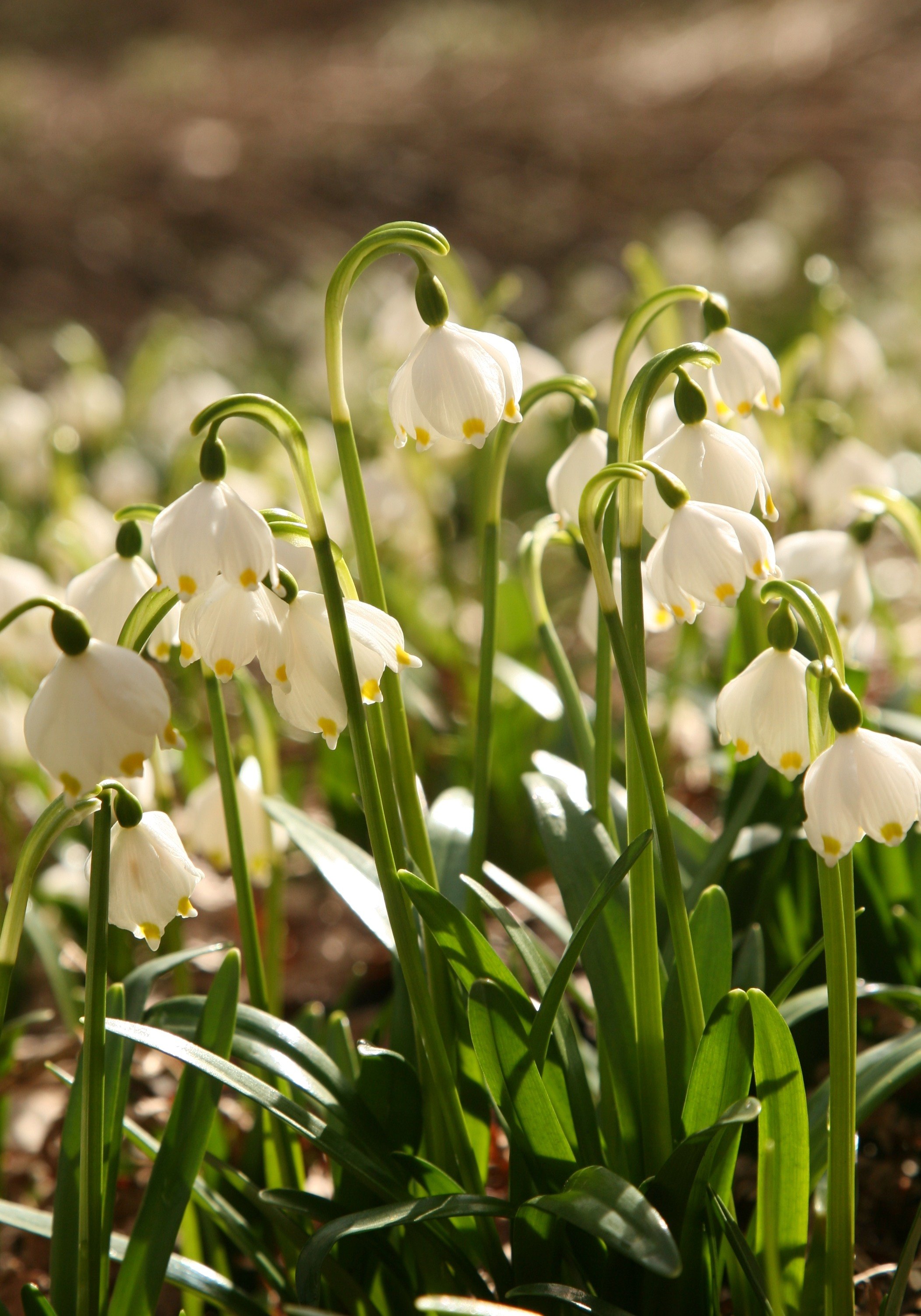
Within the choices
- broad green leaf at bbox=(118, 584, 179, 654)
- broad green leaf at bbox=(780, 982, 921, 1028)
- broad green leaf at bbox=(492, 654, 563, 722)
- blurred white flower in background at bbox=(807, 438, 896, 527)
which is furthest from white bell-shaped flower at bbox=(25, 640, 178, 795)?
blurred white flower in background at bbox=(807, 438, 896, 527)

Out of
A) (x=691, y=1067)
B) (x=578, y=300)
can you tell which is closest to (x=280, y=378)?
(x=578, y=300)

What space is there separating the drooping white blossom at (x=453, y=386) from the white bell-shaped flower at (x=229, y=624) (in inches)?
7.4

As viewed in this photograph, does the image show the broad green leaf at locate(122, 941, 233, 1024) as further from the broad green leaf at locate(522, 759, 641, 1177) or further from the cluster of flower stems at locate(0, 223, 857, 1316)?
the broad green leaf at locate(522, 759, 641, 1177)

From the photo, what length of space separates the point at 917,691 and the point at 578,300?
3.74 m

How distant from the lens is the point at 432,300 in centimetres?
93

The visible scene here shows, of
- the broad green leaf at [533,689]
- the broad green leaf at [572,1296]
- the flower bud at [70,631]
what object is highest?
the broad green leaf at [533,689]

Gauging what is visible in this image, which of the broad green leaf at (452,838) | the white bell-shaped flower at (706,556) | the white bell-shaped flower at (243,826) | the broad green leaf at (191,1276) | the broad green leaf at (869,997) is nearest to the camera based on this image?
the white bell-shaped flower at (706,556)

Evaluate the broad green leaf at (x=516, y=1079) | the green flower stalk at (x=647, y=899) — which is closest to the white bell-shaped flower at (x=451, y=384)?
the green flower stalk at (x=647, y=899)

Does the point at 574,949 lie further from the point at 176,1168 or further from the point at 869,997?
the point at 869,997

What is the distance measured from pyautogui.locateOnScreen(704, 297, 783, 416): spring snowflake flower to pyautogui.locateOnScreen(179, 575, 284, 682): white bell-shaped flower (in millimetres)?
497

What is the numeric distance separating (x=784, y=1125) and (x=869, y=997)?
404 mm

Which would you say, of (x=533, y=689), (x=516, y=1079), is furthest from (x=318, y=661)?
(x=533, y=689)

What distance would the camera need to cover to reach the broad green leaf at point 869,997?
116 centimetres

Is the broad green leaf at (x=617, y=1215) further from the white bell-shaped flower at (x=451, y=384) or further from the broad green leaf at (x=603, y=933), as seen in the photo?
the white bell-shaped flower at (x=451, y=384)
